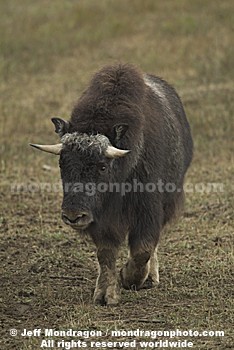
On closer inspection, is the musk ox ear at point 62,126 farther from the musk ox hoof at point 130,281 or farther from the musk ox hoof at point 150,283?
the musk ox hoof at point 150,283

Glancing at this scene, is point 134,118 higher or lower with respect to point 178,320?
higher

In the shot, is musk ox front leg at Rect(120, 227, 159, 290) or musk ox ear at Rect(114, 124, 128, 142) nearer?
musk ox ear at Rect(114, 124, 128, 142)

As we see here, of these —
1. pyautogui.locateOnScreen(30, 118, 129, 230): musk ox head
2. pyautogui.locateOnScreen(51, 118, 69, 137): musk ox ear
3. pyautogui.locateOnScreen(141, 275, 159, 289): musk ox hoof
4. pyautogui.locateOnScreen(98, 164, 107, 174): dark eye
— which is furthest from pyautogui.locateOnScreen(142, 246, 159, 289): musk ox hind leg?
pyautogui.locateOnScreen(51, 118, 69, 137): musk ox ear

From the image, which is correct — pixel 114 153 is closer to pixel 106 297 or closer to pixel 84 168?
pixel 84 168

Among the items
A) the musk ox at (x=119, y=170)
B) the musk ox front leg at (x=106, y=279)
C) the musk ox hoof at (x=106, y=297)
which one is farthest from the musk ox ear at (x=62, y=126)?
the musk ox hoof at (x=106, y=297)

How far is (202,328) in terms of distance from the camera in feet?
21.6

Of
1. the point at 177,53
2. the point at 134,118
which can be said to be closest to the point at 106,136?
the point at 134,118

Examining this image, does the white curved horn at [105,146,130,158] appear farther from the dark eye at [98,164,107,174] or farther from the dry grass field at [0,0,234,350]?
the dry grass field at [0,0,234,350]

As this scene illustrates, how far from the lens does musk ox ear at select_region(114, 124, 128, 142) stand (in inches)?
274

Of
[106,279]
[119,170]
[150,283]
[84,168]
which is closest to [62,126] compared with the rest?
[84,168]

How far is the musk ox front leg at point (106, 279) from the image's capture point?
24.5 feet

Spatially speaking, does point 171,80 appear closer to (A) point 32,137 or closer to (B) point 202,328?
(A) point 32,137

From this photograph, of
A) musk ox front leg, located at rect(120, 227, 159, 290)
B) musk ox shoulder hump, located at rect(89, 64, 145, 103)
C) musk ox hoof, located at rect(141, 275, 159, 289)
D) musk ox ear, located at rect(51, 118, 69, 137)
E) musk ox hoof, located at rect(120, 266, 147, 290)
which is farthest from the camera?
musk ox hoof, located at rect(141, 275, 159, 289)

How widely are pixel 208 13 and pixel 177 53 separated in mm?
2902
